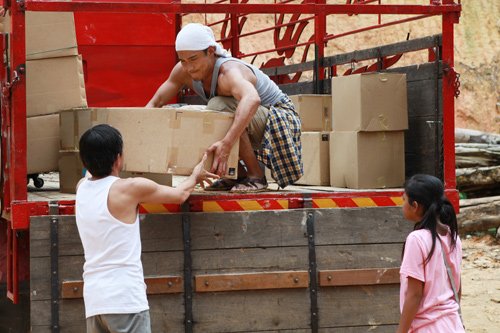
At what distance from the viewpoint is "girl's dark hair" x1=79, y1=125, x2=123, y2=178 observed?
3.72 metres

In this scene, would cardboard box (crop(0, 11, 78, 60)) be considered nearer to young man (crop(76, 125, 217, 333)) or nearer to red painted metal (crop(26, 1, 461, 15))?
red painted metal (crop(26, 1, 461, 15))

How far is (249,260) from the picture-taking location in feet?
15.2

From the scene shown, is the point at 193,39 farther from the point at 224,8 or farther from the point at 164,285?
the point at 164,285

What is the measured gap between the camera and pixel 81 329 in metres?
4.42

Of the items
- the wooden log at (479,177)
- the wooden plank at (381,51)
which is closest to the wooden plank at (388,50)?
the wooden plank at (381,51)

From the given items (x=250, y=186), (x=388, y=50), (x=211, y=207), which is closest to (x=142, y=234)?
(x=211, y=207)

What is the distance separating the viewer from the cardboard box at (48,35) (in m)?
5.20

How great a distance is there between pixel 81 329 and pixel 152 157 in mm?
897

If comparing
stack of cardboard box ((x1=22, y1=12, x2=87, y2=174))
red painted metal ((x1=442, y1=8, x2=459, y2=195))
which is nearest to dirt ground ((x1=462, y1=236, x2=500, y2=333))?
red painted metal ((x1=442, y1=8, x2=459, y2=195))

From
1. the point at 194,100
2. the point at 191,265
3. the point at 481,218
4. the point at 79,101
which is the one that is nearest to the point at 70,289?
the point at 191,265

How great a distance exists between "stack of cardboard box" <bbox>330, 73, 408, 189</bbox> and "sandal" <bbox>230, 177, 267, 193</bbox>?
0.68 meters

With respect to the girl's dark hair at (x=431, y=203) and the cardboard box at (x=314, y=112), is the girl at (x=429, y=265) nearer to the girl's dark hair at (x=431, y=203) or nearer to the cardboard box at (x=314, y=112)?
the girl's dark hair at (x=431, y=203)

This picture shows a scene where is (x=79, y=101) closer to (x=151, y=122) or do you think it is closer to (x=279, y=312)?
(x=151, y=122)

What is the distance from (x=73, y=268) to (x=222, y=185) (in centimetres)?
111
